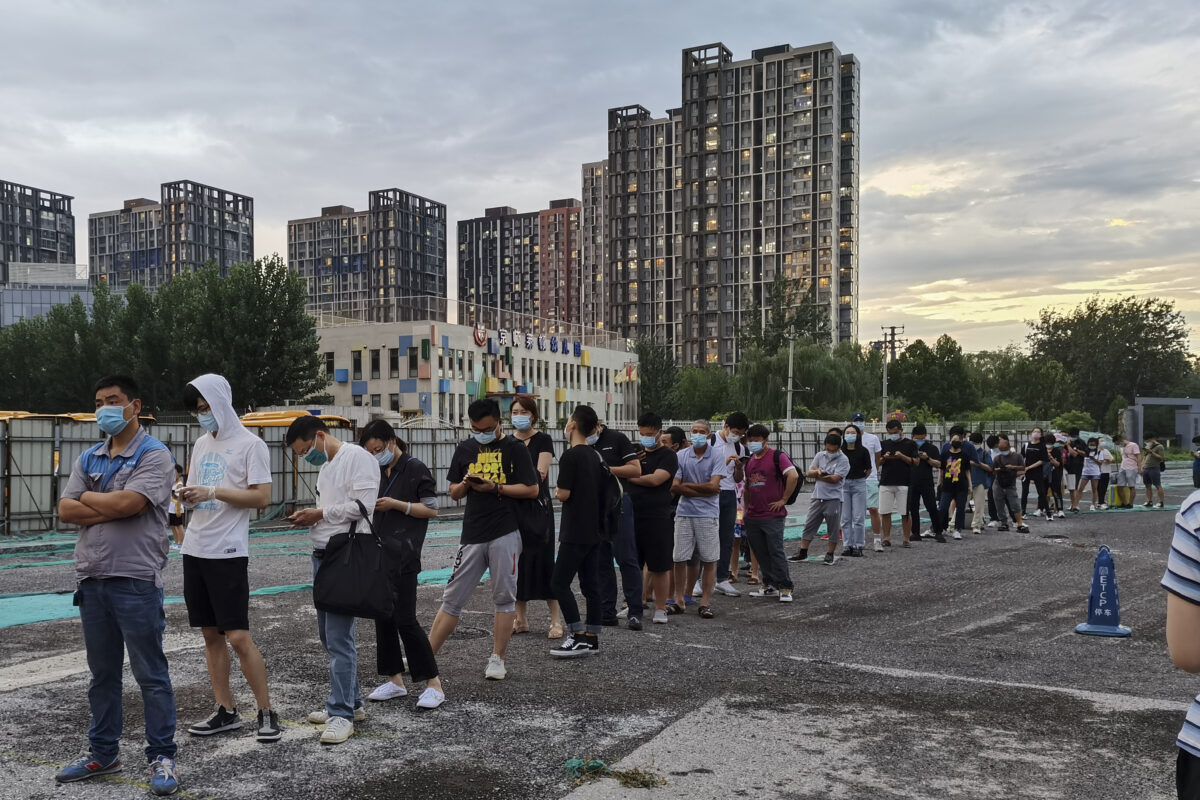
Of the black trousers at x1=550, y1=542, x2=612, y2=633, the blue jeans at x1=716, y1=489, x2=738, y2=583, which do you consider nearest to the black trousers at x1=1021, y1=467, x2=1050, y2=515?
the blue jeans at x1=716, y1=489, x2=738, y2=583

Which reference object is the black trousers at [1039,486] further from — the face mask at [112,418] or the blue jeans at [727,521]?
the face mask at [112,418]

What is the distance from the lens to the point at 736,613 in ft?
34.4

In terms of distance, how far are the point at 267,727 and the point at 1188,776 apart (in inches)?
182

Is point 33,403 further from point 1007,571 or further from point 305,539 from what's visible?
point 1007,571

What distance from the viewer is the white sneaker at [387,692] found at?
6.52 meters

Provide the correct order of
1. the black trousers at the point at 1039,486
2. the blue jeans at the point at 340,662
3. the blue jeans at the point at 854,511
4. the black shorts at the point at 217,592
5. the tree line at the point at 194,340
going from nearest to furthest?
1. the black shorts at the point at 217,592
2. the blue jeans at the point at 340,662
3. the blue jeans at the point at 854,511
4. the black trousers at the point at 1039,486
5. the tree line at the point at 194,340

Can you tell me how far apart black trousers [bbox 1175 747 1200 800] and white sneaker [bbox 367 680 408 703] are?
5.08 metres

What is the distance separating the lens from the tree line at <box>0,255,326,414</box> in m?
47.3

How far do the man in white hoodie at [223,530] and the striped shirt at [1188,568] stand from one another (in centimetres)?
433

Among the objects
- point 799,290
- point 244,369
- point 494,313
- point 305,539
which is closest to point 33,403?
point 244,369

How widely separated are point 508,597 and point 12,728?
119 inches

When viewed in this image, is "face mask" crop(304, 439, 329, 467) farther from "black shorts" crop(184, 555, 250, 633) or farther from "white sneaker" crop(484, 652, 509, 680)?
"white sneaker" crop(484, 652, 509, 680)

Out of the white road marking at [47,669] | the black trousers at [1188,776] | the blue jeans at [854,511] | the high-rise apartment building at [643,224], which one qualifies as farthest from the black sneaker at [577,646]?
the high-rise apartment building at [643,224]

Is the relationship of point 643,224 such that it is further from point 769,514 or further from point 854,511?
point 769,514
